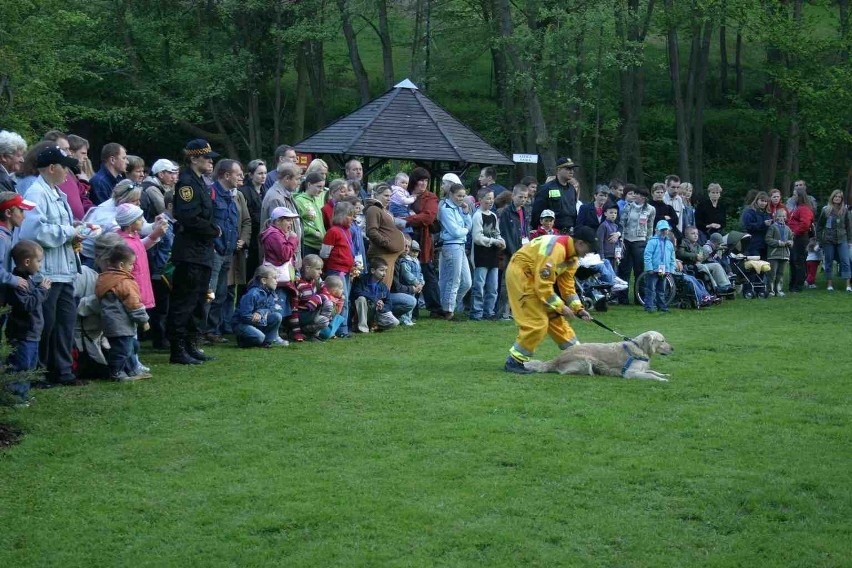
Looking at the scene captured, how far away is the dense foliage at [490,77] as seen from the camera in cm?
2841

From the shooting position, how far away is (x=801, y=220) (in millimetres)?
21406

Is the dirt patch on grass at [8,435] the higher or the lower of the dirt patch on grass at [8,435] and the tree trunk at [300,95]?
the lower

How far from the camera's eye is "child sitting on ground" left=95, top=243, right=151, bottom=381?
33.9 ft

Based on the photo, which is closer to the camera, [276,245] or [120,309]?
[120,309]

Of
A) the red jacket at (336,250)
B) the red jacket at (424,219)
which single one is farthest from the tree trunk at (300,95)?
the red jacket at (336,250)

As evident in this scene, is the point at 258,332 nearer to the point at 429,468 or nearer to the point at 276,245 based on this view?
the point at 276,245

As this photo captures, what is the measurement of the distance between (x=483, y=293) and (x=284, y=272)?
410 cm

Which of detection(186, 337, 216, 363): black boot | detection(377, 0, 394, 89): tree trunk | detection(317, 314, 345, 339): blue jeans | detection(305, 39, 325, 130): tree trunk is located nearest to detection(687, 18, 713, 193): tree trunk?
detection(377, 0, 394, 89): tree trunk

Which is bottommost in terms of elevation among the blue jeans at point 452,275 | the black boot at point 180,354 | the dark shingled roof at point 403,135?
the black boot at point 180,354

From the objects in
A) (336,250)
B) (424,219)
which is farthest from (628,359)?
(424,219)

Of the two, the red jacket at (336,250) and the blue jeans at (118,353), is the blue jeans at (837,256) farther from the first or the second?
the blue jeans at (118,353)

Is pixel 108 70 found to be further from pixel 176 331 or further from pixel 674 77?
pixel 176 331

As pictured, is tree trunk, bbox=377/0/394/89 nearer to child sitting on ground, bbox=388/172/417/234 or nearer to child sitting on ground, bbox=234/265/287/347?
child sitting on ground, bbox=388/172/417/234

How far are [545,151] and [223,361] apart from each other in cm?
1842
